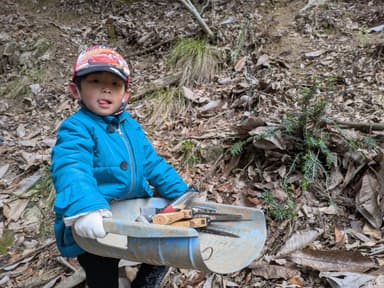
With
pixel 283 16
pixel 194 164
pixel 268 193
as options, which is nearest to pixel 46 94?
pixel 194 164

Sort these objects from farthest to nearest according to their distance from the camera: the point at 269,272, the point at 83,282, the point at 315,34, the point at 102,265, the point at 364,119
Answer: the point at 315,34 → the point at 364,119 → the point at 83,282 → the point at 269,272 → the point at 102,265

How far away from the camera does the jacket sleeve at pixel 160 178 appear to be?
258cm

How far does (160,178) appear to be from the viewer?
102 inches

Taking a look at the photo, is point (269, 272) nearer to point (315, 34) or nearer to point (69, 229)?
point (69, 229)

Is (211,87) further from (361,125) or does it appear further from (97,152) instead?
(97,152)

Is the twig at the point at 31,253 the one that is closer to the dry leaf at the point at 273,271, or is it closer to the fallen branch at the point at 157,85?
the dry leaf at the point at 273,271

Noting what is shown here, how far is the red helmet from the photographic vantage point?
2.19 m

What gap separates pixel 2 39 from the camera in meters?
6.50

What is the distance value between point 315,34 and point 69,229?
379 centimetres

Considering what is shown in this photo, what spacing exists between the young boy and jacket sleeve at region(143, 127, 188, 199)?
0.07m

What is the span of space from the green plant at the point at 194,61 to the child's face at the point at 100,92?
263 cm

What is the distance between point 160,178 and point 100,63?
738 mm

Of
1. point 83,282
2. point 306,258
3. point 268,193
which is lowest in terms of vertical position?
point 83,282

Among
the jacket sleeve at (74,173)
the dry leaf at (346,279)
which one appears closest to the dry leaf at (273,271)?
the dry leaf at (346,279)
